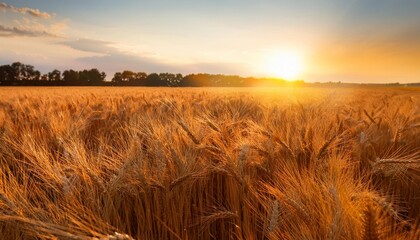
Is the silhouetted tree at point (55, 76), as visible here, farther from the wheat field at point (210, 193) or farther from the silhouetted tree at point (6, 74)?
the wheat field at point (210, 193)

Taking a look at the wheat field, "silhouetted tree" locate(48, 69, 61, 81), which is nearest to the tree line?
"silhouetted tree" locate(48, 69, 61, 81)

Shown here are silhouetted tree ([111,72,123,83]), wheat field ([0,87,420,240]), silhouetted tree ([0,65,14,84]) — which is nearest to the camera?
wheat field ([0,87,420,240])

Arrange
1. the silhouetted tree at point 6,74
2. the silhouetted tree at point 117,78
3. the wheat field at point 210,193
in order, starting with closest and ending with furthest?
the wheat field at point 210,193
the silhouetted tree at point 6,74
the silhouetted tree at point 117,78

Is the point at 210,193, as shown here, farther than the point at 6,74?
No

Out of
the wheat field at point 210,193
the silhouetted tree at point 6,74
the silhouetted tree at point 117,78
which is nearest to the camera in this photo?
the wheat field at point 210,193

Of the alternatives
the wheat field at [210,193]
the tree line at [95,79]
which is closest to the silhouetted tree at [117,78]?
the tree line at [95,79]

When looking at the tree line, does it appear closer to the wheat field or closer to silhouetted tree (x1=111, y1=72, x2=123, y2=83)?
silhouetted tree (x1=111, y1=72, x2=123, y2=83)

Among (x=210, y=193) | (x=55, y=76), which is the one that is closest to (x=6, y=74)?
(x=55, y=76)

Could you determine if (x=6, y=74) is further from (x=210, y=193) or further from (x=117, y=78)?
(x=210, y=193)

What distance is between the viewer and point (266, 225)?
42.3 inches

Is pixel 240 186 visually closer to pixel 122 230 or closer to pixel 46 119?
pixel 122 230

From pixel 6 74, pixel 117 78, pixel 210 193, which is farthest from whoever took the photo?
pixel 117 78

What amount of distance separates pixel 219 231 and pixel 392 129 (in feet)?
6.44

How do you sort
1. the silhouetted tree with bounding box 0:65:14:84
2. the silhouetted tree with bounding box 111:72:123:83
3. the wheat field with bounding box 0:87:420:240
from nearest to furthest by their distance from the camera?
the wheat field with bounding box 0:87:420:240
the silhouetted tree with bounding box 0:65:14:84
the silhouetted tree with bounding box 111:72:123:83
